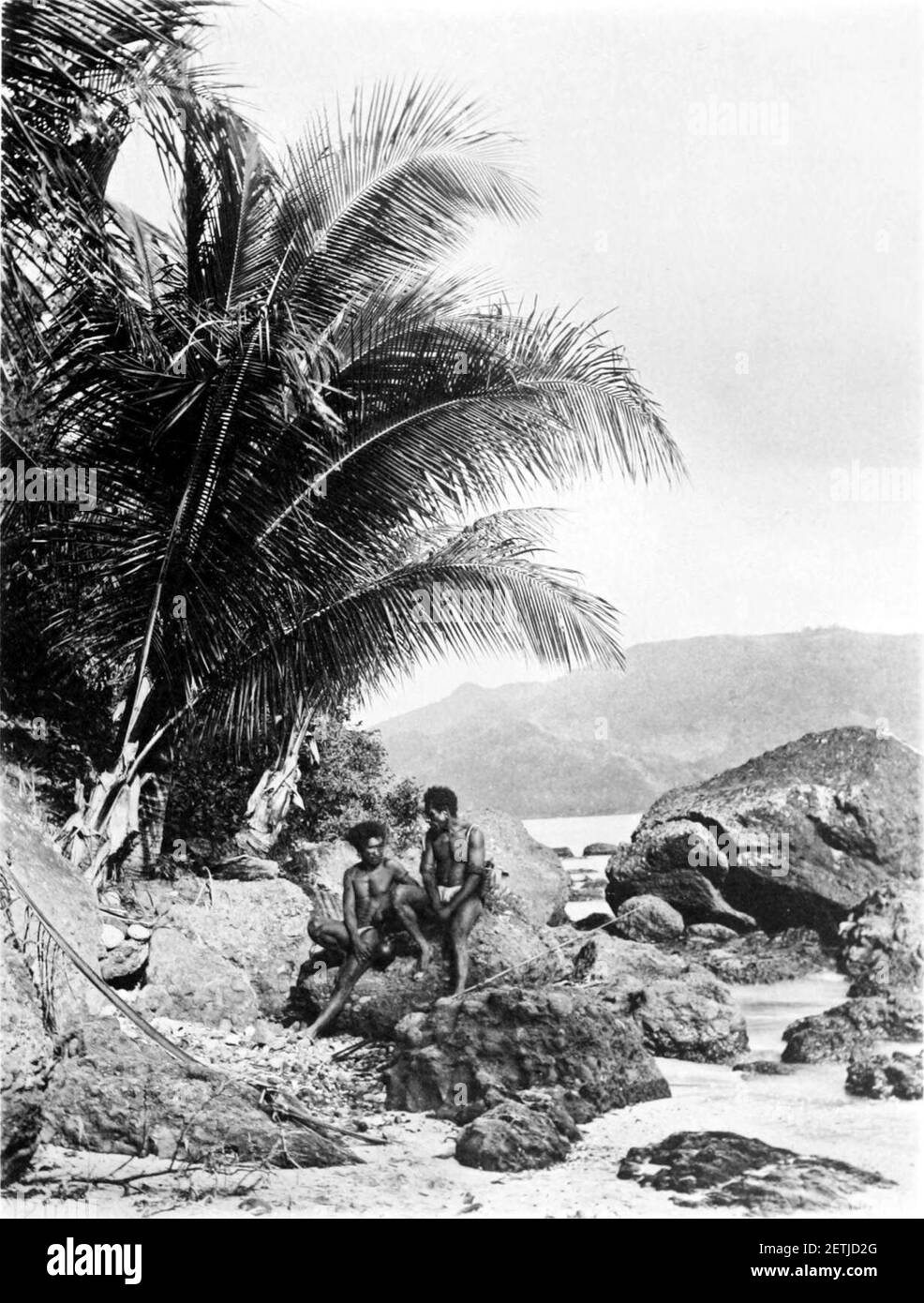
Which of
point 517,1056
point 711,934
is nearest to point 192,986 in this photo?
point 517,1056

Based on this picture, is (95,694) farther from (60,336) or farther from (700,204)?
(700,204)

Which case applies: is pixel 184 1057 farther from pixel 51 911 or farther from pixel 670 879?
pixel 670 879

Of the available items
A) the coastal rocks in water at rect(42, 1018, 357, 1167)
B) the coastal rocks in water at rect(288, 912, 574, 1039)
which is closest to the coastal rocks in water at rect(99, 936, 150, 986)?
the coastal rocks in water at rect(42, 1018, 357, 1167)

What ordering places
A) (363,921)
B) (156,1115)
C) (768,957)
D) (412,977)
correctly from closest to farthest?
1. (156,1115)
2. (412,977)
3. (363,921)
4. (768,957)

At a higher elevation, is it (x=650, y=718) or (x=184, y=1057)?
(x=650, y=718)

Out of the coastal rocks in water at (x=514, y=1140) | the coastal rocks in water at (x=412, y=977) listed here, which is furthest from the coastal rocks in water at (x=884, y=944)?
the coastal rocks in water at (x=514, y=1140)

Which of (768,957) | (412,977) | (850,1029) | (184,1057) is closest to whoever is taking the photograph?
(184,1057)

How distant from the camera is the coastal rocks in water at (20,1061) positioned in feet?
25.8

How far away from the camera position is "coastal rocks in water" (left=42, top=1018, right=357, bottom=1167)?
8.05 metres

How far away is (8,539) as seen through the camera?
8.85 meters

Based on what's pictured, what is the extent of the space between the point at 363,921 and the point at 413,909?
1.12 ft

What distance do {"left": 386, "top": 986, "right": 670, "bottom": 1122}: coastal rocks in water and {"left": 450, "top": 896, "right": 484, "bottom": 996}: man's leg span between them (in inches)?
7.5

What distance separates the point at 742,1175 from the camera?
26.6 ft
